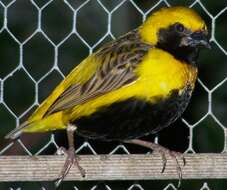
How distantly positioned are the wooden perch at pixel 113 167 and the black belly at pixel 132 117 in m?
0.07

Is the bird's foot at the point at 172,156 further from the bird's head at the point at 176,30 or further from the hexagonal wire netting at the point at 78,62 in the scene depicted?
the hexagonal wire netting at the point at 78,62

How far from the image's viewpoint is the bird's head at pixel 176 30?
6.24 ft

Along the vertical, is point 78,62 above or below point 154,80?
below

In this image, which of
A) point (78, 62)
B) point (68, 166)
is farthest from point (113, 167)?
point (78, 62)

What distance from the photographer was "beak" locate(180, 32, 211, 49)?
6.21 feet

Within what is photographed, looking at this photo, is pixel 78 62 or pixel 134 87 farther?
pixel 78 62

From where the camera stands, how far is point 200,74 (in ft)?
8.25

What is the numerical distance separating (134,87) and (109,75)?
0.08 metres

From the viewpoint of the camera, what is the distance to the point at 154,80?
6.09 ft

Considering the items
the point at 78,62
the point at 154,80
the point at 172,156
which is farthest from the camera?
the point at 78,62

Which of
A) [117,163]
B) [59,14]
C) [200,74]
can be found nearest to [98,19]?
[59,14]

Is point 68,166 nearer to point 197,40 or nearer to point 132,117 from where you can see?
point 132,117

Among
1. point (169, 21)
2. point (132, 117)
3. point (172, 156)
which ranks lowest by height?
point (172, 156)

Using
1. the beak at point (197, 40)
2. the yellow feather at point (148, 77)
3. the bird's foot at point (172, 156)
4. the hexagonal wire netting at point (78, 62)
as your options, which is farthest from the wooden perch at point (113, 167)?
the hexagonal wire netting at point (78, 62)
